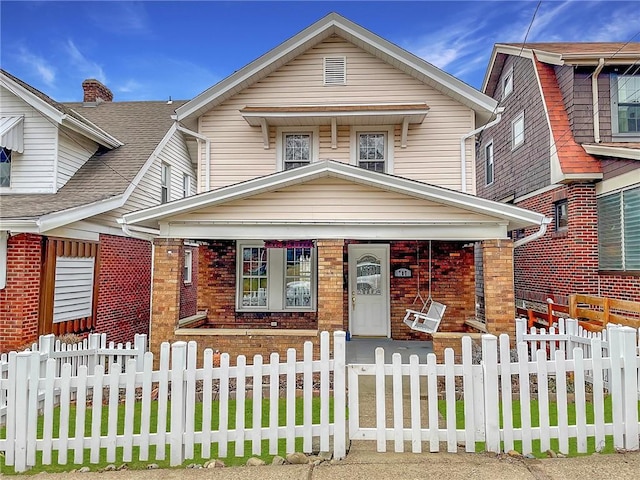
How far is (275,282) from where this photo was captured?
10.4 m

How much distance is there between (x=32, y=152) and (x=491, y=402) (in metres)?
10.7

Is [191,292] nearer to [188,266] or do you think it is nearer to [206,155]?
[188,266]

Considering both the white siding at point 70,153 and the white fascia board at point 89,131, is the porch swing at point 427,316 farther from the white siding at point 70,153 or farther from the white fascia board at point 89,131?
the white fascia board at point 89,131

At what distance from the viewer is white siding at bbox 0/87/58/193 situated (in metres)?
9.63

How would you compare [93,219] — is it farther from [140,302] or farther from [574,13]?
[574,13]

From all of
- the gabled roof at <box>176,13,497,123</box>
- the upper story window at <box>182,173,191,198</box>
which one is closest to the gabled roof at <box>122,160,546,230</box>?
the gabled roof at <box>176,13,497,123</box>

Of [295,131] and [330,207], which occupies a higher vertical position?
[295,131]

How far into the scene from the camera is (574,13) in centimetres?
964

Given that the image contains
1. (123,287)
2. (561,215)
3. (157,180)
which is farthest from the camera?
(157,180)

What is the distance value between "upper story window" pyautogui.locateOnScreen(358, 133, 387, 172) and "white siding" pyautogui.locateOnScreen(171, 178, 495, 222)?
2609 mm

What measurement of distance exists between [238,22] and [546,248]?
10.1m

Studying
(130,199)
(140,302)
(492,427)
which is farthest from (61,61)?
(492,427)

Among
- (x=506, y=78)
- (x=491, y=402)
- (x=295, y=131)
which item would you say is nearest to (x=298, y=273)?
(x=295, y=131)

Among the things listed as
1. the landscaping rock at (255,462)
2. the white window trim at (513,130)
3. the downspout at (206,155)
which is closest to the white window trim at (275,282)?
the downspout at (206,155)
